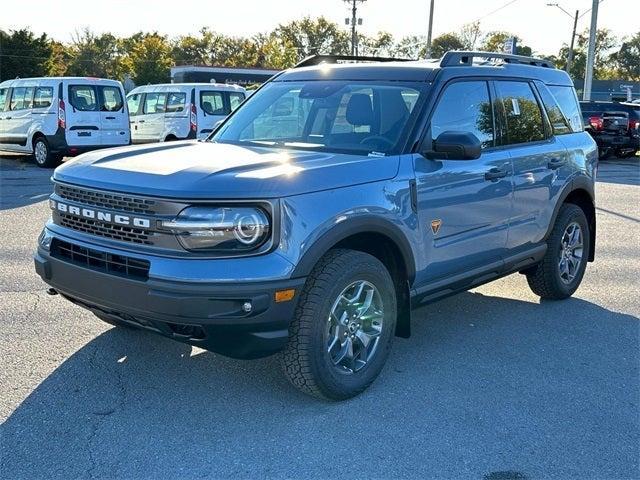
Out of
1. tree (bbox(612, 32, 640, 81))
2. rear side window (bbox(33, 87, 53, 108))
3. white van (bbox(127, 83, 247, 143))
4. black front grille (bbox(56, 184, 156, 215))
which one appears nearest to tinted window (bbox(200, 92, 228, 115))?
white van (bbox(127, 83, 247, 143))

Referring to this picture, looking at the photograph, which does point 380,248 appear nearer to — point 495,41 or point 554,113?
point 554,113

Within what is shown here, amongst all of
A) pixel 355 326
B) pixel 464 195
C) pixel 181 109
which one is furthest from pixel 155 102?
pixel 355 326

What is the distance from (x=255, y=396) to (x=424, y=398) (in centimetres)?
99

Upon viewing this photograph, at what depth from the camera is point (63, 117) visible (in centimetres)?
1520

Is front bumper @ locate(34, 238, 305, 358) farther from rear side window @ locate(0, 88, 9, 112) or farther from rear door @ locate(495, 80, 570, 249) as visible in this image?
rear side window @ locate(0, 88, 9, 112)

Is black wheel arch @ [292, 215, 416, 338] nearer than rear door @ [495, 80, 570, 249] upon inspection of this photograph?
Yes

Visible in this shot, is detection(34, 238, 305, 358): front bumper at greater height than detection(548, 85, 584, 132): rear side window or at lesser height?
lesser

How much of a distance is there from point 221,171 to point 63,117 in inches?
518

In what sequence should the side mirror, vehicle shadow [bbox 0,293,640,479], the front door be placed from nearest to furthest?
1. vehicle shadow [bbox 0,293,640,479]
2. the side mirror
3. the front door

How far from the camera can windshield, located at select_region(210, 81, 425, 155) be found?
168 inches

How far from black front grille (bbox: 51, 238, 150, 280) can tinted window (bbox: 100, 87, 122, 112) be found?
12835mm

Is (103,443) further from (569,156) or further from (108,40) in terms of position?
(108,40)

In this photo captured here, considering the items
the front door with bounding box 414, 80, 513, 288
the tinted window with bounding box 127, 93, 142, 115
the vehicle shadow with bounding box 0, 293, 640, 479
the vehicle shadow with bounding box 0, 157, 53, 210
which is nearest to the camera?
the vehicle shadow with bounding box 0, 293, 640, 479

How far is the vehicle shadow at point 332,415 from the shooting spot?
3184 mm
